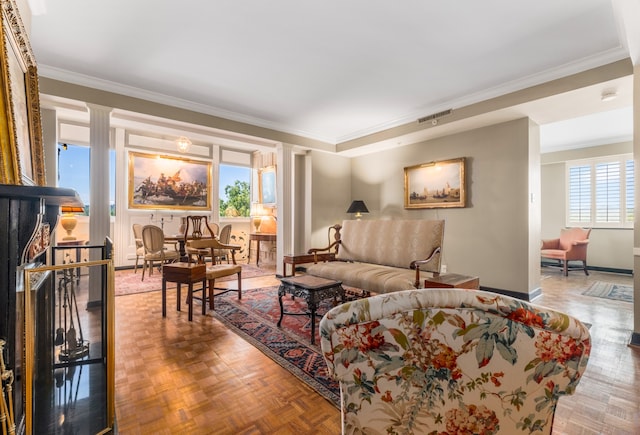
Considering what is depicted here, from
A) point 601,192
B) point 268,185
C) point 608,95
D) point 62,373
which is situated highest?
point 608,95

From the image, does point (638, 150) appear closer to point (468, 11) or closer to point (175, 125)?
point (468, 11)

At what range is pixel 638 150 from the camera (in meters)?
2.63

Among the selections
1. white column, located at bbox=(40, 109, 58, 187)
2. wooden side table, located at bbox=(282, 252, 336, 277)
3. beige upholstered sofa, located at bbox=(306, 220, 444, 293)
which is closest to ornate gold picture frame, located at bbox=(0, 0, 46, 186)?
white column, located at bbox=(40, 109, 58, 187)

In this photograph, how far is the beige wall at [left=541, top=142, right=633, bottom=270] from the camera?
604cm

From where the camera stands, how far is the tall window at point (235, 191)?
7.61 metres

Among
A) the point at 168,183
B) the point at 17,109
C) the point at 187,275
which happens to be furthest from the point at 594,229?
the point at 168,183

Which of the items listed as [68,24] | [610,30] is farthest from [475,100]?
[68,24]

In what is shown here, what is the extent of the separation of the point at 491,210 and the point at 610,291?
231cm

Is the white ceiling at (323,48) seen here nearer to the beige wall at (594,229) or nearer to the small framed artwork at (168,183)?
the small framed artwork at (168,183)

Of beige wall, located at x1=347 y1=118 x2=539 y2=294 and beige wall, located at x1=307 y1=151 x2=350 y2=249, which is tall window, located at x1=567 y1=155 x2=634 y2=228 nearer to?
beige wall, located at x1=347 y1=118 x2=539 y2=294

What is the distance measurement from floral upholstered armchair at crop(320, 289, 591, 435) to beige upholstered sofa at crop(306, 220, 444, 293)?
226cm

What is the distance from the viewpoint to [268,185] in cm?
766

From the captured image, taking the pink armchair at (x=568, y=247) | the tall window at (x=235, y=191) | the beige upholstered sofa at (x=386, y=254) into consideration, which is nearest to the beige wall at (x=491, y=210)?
the beige upholstered sofa at (x=386, y=254)

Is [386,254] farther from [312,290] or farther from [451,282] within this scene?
[312,290]
